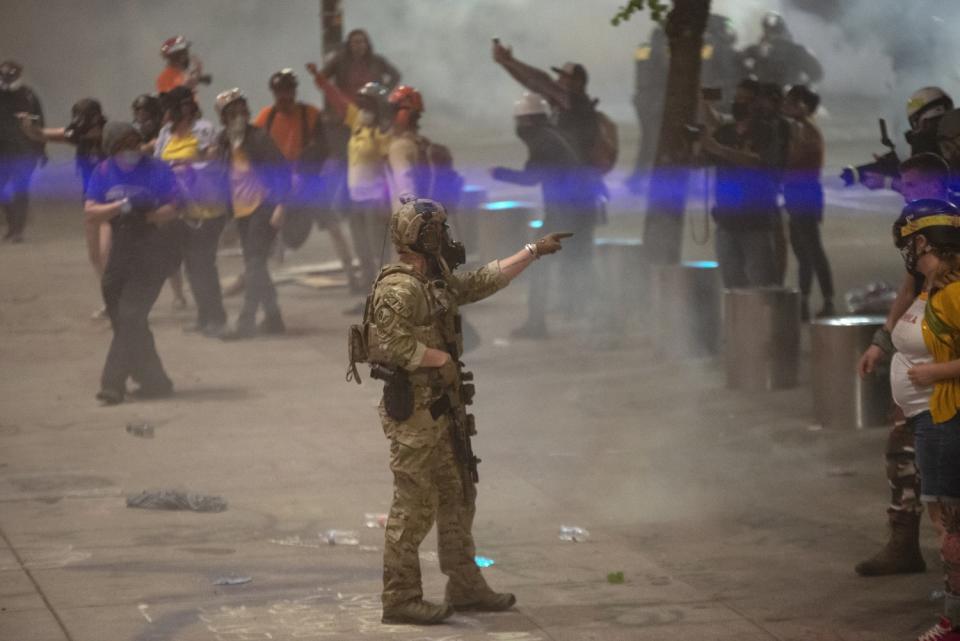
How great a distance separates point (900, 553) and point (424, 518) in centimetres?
218

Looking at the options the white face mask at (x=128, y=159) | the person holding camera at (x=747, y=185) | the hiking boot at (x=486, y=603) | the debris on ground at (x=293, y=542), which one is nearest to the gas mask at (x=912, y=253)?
the hiking boot at (x=486, y=603)

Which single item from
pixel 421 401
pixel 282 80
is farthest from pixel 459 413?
pixel 282 80

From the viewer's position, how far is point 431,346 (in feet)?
22.1

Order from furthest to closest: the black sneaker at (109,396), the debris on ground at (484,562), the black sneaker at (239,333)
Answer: the black sneaker at (239,333)
the black sneaker at (109,396)
the debris on ground at (484,562)

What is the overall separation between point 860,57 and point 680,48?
1525cm

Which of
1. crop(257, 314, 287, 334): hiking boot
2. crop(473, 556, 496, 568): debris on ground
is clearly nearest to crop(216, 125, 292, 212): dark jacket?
crop(257, 314, 287, 334): hiking boot

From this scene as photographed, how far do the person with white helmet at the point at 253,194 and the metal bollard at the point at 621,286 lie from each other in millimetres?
2593

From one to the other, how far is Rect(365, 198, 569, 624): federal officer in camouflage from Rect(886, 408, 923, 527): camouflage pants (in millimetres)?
1725

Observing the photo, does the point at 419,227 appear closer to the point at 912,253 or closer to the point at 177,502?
the point at 912,253

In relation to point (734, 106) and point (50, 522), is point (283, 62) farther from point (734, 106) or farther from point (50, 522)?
point (50, 522)

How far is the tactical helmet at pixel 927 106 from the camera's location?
28.9 ft

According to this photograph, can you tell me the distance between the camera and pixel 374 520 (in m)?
8.59

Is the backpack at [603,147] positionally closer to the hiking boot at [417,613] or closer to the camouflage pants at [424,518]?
the camouflage pants at [424,518]

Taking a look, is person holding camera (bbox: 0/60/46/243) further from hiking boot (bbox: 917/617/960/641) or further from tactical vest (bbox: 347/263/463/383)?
hiking boot (bbox: 917/617/960/641)
